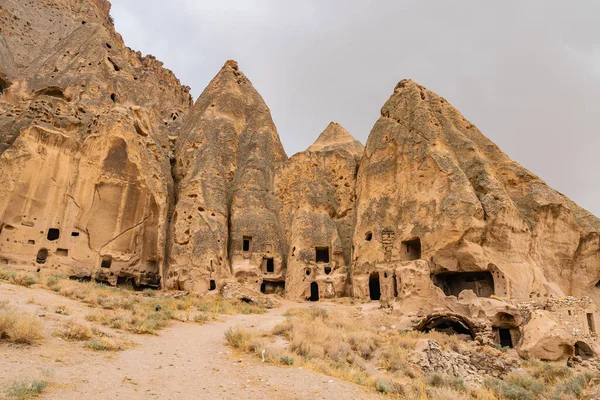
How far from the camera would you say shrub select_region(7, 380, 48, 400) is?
18.5 feet

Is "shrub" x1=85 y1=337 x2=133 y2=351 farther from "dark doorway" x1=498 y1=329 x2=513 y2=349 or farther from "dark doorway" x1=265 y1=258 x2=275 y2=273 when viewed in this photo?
"dark doorway" x1=265 y1=258 x2=275 y2=273

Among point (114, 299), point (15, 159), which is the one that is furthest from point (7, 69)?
point (114, 299)

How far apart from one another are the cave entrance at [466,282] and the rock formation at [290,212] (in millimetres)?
72

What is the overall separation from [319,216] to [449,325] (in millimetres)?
11859

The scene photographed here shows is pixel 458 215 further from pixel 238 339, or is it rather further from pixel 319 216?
pixel 238 339

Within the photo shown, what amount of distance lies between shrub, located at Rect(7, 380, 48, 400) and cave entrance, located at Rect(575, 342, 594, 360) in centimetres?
1826

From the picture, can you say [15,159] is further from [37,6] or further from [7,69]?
[37,6]

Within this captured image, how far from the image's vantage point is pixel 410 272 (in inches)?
772

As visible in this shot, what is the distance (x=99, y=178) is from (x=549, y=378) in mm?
22714

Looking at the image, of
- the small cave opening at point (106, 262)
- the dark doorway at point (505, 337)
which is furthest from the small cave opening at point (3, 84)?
the dark doorway at point (505, 337)

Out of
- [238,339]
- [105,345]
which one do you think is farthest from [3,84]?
[238,339]

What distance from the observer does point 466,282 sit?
21.9 meters

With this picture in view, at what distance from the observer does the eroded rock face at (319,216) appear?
2430 cm

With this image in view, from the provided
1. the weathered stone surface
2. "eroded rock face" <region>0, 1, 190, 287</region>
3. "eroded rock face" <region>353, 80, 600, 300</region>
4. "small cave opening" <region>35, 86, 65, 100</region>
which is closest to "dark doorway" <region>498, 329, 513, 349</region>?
the weathered stone surface
